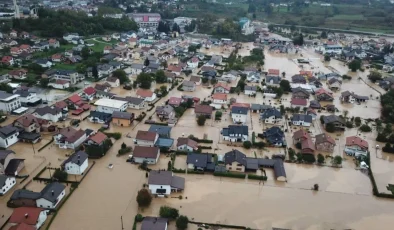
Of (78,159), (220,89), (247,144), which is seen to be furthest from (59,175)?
(220,89)

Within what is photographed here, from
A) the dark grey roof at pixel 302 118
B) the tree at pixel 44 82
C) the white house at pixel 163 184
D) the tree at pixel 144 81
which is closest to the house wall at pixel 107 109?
the tree at pixel 144 81

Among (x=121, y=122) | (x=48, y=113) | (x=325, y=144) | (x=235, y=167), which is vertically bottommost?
(x=235, y=167)

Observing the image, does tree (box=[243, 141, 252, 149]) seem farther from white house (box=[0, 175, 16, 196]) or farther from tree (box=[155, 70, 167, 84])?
tree (box=[155, 70, 167, 84])

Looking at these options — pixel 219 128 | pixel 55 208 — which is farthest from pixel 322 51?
pixel 55 208

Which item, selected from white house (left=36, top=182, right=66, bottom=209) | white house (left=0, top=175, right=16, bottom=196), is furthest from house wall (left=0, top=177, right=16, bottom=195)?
white house (left=36, top=182, right=66, bottom=209)

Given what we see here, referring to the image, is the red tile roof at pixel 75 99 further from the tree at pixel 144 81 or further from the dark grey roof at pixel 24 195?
the dark grey roof at pixel 24 195

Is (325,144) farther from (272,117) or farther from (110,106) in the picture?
(110,106)
